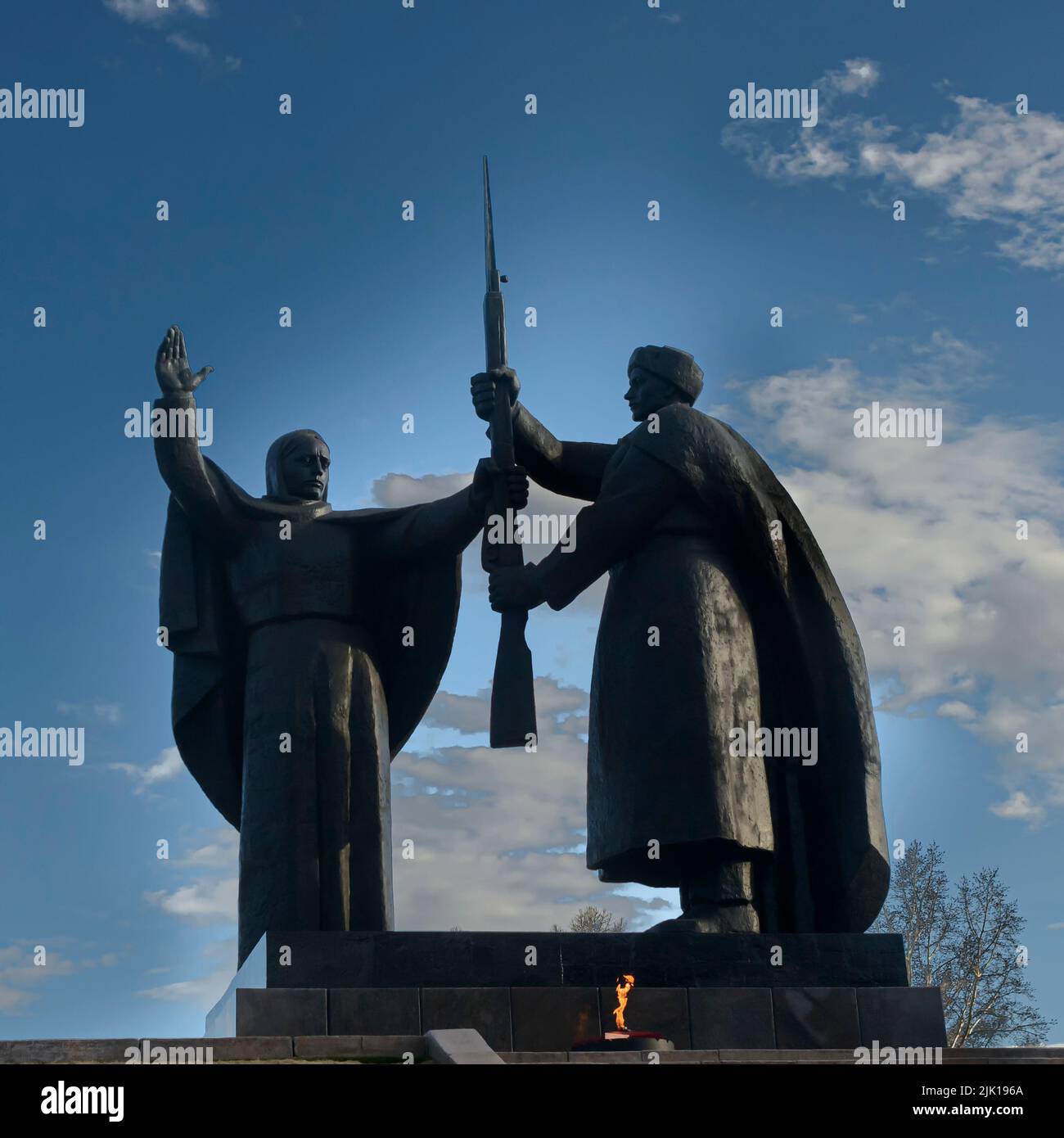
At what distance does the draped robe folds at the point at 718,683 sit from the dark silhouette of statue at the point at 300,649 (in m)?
0.88

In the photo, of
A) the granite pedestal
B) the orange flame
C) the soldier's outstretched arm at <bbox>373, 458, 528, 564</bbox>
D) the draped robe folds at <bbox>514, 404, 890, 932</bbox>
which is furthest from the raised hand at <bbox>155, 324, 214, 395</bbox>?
the orange flame

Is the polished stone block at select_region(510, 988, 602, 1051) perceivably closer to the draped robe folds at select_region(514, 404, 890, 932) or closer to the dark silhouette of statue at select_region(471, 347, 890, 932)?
the dark silhouette of statue at select_region(471, 347, 890, 932)

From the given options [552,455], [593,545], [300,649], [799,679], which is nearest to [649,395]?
[552,455]

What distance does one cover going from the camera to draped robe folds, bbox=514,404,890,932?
10.0 metres

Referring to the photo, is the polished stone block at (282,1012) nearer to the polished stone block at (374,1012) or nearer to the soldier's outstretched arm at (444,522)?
the polished stone block at (374,1012)

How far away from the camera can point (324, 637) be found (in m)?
10.9

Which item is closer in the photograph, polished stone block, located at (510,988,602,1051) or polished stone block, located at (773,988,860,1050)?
polished stone block, located at (510,988,602,1051)

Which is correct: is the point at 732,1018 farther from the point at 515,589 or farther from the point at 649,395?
the point at 649,395

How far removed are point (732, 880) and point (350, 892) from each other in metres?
2.34

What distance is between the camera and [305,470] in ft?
37.8

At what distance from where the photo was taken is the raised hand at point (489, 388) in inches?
433

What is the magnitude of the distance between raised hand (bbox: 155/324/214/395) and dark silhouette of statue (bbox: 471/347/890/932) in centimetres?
182
